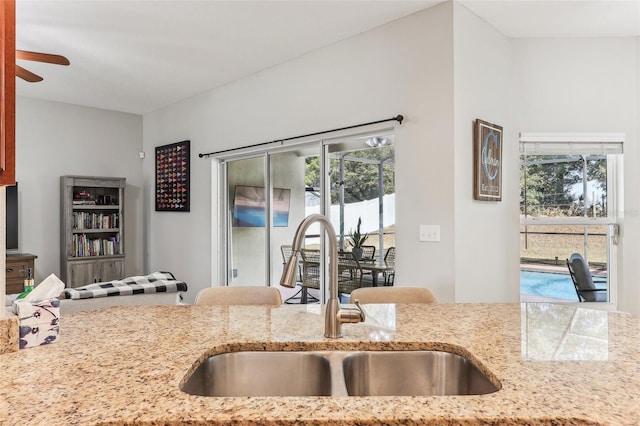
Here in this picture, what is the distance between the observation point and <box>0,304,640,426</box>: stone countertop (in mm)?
807

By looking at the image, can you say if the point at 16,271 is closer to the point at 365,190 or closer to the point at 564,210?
the point at 365,190

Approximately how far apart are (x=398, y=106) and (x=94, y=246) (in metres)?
4.29

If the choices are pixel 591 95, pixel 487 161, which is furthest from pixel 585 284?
pixel 591 95

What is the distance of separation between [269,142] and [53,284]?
10.9ft

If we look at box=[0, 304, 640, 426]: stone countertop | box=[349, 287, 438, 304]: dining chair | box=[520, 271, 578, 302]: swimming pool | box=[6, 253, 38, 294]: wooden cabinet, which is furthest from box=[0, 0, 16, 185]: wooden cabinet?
box=[6, 253, 38, 294]: wooden cabinet

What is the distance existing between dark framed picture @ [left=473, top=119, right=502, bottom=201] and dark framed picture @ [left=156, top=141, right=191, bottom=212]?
3.56m

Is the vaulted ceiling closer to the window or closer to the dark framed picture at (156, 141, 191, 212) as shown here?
the window

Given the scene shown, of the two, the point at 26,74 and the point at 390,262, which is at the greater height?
the point at 26,74

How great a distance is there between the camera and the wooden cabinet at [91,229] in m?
5.42

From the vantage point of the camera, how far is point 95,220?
5.68 meters

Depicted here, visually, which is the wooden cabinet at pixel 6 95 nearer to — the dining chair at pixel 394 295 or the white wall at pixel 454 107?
the dining chair at pixel 394 295

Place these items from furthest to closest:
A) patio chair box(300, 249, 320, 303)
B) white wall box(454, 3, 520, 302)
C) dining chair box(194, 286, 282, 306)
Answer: patio chair box(300, 249, 320, 303) < white wall box(454, 3, 520, 302) < dining chair box(194, 286, 282, 306)

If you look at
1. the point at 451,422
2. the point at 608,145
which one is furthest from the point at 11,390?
the point at 608,145

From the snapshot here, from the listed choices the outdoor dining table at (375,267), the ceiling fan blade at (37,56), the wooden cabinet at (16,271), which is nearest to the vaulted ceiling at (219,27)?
the ceiling fan blade at (37,56)
